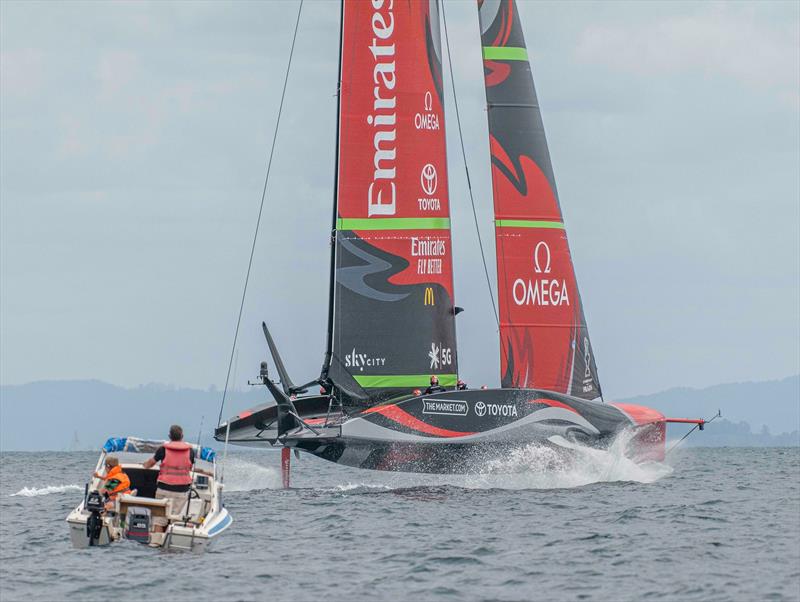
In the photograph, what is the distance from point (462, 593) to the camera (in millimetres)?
15844

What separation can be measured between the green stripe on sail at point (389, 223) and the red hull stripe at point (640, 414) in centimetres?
618

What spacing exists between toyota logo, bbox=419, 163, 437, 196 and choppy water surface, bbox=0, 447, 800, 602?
20.8ft

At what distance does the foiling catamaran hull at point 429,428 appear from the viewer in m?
26.8

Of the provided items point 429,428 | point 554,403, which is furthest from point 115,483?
point 554,403

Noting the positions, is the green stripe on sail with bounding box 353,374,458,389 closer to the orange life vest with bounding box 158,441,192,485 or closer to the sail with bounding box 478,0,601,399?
the sail with bounding box 478,0,601,399

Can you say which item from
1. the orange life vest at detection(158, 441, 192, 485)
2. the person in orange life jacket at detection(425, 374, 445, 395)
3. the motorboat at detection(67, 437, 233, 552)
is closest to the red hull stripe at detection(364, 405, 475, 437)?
the person in orange life jacket at detection(425, 374, 445, 395)

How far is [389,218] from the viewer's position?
1169 inches

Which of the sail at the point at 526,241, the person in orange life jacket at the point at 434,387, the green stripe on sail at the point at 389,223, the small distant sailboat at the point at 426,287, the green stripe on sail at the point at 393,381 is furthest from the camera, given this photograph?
the sail at the point at 526,241

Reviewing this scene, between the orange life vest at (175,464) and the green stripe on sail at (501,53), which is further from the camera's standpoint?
the green stripe on sail at (501,53)

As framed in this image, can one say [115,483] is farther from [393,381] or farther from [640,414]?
[640,414]

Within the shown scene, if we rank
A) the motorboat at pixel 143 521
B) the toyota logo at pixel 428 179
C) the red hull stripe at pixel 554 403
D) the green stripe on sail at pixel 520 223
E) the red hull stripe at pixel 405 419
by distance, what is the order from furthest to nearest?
the green stripe on sail at pixel 520 223 → the toyota logo at pixel 428 179 → the red hull stripe at pixel 554 403 → the red hull stripe at pixel 405 419 → the motorboat at pixel 143 521

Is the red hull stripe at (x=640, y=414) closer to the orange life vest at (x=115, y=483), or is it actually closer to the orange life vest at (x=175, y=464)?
the orange life vest at (x=175, y=464)

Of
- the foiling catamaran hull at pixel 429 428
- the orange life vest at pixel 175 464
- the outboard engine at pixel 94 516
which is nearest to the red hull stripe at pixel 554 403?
the foiling catamaran hull at pixel 429 428

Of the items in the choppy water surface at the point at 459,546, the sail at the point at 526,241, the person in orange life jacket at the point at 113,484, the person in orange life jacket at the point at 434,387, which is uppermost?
the sail at the point at 526,241
